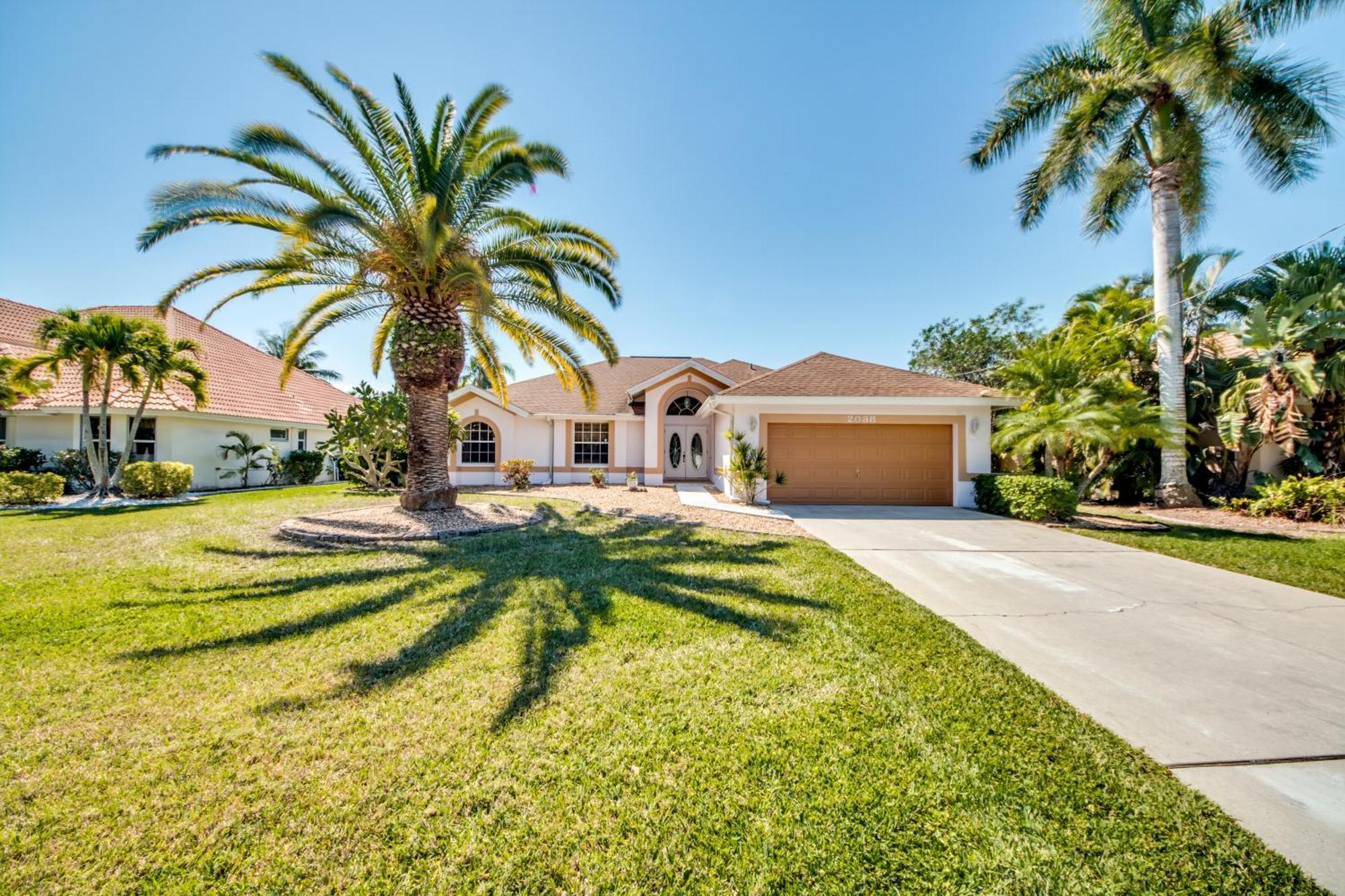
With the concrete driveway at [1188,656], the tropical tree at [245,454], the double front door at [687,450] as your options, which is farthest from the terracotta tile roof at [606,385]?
the concrete driveway at [1188,656]

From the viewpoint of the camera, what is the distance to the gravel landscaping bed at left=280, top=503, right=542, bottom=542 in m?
8.66

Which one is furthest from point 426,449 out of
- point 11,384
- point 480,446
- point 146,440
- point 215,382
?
point 215,382

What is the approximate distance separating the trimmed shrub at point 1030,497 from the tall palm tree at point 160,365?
22985 millimetres

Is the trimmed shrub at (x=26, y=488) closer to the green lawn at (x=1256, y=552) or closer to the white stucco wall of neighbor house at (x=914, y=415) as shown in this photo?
the white stucco wall of neighbor house at (x=914, y=415)

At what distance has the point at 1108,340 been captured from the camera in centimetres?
1259

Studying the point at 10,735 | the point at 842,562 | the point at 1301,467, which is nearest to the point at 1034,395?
the point at 1301,467

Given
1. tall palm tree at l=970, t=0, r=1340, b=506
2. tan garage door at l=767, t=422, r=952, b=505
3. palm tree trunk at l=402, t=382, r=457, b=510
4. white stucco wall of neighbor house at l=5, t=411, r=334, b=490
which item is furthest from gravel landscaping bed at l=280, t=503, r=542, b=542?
tall palm tree at l=970, t=0, r=1340, b=506

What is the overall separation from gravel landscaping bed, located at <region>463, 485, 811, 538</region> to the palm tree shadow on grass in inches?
58.2

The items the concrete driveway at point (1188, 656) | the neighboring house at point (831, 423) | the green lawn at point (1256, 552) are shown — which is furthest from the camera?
the neighboring house at point (831, 423)

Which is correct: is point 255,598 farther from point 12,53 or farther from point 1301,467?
point 1301,467

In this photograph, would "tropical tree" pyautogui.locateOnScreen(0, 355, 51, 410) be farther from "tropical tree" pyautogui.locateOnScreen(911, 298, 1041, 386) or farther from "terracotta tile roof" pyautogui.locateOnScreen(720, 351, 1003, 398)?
"tropical tree" pyautogui.locateOnScreen(911, 298, 1041, 386)

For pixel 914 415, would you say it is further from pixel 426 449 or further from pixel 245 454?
pixel 245 454

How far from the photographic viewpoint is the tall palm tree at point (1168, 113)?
447 inches

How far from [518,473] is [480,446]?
324cm
